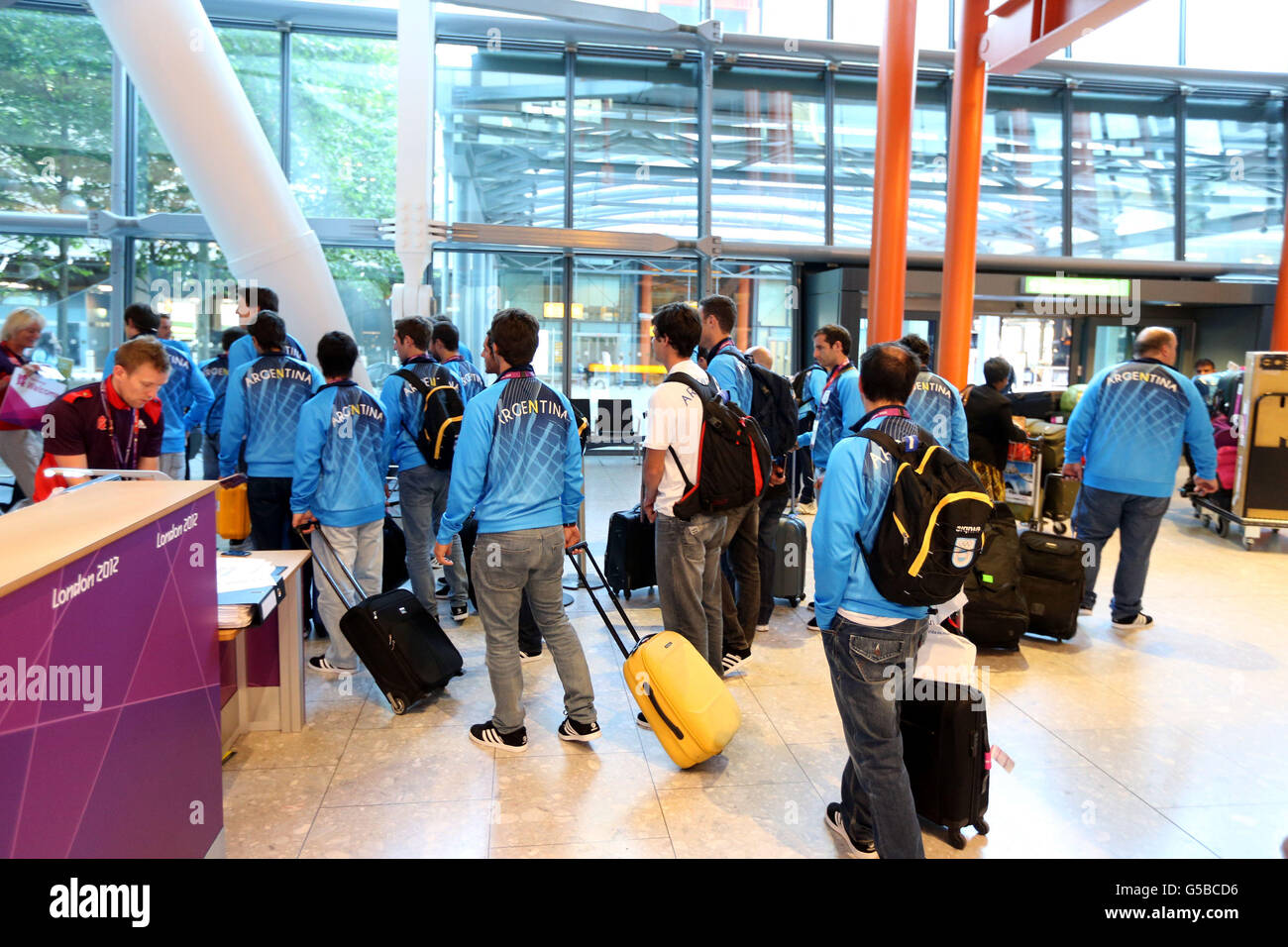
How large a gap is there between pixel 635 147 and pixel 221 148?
7.91 m

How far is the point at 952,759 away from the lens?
297 cm

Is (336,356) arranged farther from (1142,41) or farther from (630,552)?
(1142,41)

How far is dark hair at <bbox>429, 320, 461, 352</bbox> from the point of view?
5.14 meters

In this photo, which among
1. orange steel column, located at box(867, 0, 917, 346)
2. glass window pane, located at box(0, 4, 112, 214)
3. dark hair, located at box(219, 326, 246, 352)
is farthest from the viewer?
glass window pane, located at box(0, 4, 112, 214)

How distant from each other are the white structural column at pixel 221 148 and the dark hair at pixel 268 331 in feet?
7.34

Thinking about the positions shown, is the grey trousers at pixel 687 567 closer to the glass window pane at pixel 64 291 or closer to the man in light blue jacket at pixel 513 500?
the man in light blue jacket at pixel 513 500

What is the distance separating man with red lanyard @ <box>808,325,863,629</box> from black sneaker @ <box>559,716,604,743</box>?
2025 mm

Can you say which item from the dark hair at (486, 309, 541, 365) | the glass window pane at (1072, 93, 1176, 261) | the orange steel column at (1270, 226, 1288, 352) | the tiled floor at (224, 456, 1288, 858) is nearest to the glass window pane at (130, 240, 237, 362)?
the tiled floor at (224, 456, 1288, 858)

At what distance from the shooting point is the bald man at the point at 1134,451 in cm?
512

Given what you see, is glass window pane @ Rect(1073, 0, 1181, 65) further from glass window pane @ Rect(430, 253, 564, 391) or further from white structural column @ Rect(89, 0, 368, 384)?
white structural column @ Rect(89, 0, 368, 384)

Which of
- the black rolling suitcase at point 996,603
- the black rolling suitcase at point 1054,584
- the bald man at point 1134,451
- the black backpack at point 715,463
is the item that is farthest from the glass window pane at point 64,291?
the bald man at point 1134,451
